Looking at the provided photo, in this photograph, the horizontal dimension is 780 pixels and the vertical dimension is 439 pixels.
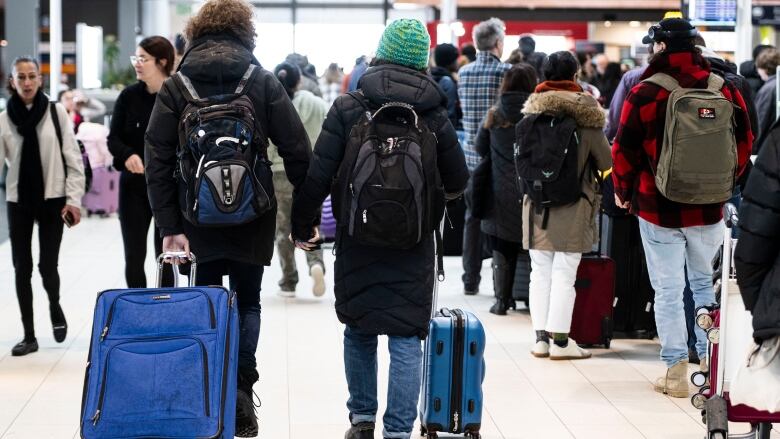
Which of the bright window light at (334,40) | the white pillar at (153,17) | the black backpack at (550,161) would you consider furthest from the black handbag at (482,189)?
the bright window light at (334,40)

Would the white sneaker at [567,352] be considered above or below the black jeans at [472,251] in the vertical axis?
below

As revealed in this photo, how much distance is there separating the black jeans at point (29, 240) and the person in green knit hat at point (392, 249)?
2424 millimetres

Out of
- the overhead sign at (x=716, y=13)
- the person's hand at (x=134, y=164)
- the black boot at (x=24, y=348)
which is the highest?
the overhead sign at (x=716, y=13)

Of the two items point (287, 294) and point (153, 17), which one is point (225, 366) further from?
point (153, 17)

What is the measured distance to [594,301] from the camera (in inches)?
256

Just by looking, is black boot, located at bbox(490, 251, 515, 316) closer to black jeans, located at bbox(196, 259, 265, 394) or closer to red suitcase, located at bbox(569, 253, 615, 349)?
red suitcase, located at bbox(569, 253, 615, 349)

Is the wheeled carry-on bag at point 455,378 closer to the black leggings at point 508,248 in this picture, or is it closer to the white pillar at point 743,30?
the black leggings at point 508,248

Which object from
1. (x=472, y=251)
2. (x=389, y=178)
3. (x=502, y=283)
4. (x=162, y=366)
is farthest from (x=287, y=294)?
(x=162, y=366)

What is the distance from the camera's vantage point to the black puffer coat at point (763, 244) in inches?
125

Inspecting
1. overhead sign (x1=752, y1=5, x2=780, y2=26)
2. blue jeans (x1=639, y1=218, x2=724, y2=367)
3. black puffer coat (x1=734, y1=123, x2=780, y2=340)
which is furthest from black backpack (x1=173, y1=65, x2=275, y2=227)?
overhead sign (x1=752, y1=5, x2=780, y2=26)

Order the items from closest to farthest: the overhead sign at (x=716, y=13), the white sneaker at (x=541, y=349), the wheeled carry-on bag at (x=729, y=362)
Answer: the wheeled carry-on bag at (x=729, y=362) < the white sneaker at (x=541, y=349) < the overhead sign at (x=716, y=13)

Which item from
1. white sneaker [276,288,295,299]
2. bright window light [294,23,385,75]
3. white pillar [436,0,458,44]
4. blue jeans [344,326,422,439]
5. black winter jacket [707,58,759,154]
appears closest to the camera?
blue jeans [344,326,422,439]

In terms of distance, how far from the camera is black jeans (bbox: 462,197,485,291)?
8383 millimetres

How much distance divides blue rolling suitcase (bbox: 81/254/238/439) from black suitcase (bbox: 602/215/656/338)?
327 cm
